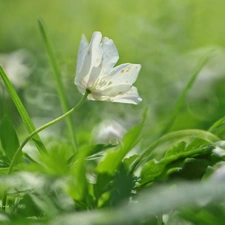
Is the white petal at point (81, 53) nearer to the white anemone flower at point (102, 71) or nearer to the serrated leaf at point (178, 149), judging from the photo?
the white anemone flower at point (102, 71)

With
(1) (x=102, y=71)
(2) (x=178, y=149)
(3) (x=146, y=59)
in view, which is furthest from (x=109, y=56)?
(3) (x=146, y=59)

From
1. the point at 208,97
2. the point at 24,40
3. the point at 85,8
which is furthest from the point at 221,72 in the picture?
the point at 85,8

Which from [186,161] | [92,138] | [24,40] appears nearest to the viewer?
[186,161]

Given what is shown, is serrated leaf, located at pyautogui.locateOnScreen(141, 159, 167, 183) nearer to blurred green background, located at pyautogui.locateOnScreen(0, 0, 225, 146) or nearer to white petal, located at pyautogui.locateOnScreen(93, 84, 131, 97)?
white petal, located at pyautogui.locateOnScreen(93, 84, 131, 97)

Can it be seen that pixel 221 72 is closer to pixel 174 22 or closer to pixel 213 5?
pixel 174 22

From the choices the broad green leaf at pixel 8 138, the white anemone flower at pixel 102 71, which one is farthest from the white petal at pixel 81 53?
the broad green leaf at pixel 8 138

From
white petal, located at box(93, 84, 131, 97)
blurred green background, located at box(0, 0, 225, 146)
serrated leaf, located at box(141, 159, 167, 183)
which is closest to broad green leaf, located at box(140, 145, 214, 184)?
serrated leaf, located at box(141, 159, 167, 183)

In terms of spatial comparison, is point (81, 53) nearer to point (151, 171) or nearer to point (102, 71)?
point (102, 71)
